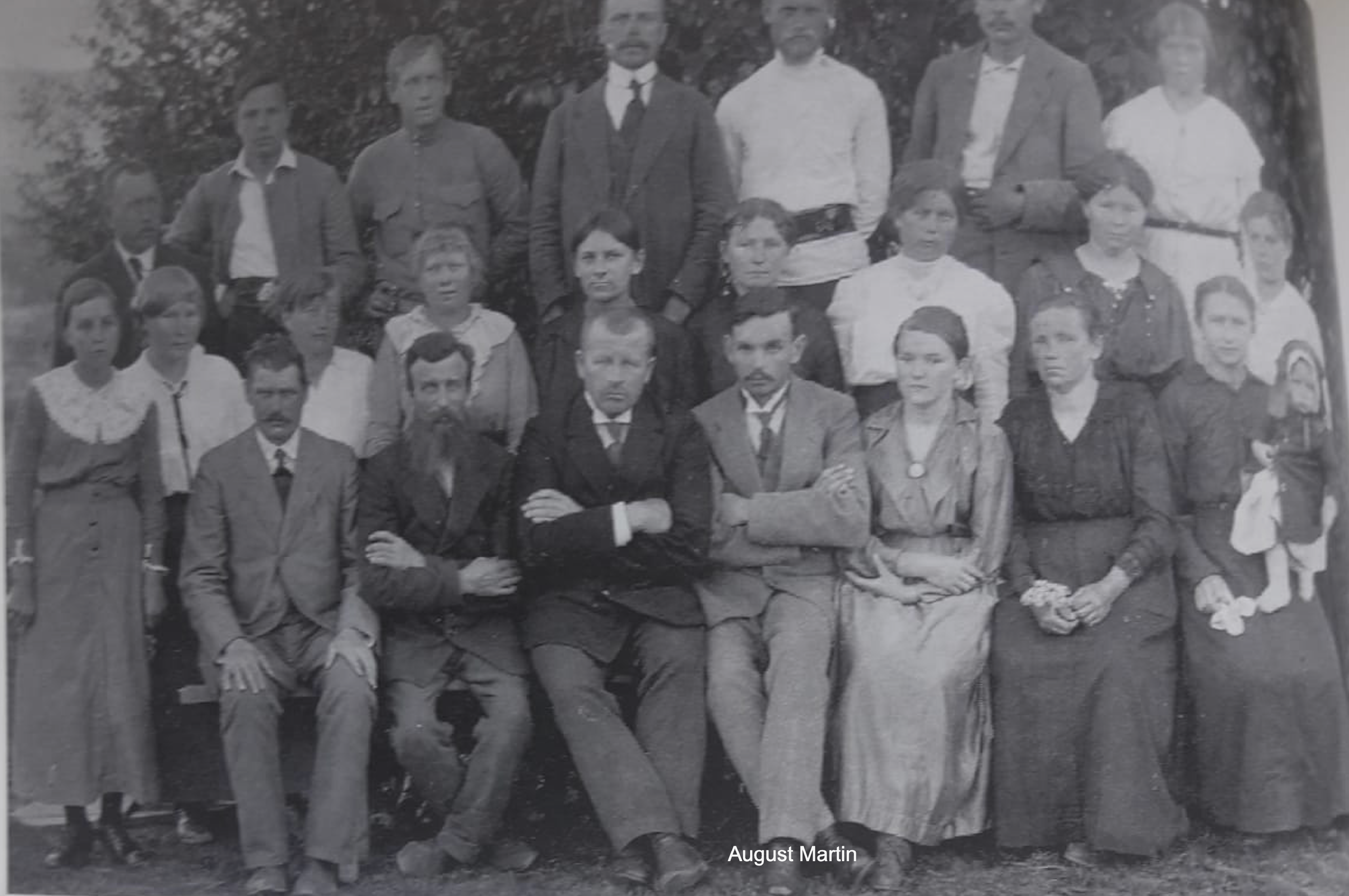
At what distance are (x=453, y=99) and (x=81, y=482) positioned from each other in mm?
1870

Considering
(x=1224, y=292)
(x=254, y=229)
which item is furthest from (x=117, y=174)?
(x=1224, y=292)

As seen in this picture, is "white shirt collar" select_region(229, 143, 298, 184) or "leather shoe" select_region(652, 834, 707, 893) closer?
"leather shoe" select_region(652, 834, 707, 893)

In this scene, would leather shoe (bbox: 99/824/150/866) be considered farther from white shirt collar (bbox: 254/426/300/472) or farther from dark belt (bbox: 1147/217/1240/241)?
dark belt (bbox: 1147/217/1240/241)

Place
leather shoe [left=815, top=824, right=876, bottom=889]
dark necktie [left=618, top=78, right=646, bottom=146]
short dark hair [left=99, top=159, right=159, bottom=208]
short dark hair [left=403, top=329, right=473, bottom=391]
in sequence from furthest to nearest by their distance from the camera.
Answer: short dark hair [left=99, top=159, right=159, bottom=208] → dark necktie [left=618, top=78, right=646, bottom=146] → short dark hair [left=403, top=329, right=473, bottom=391] → leather shoe [left=815, top=824, right=876, bottom=889]

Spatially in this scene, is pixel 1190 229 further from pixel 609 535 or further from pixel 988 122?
pixel 609 535

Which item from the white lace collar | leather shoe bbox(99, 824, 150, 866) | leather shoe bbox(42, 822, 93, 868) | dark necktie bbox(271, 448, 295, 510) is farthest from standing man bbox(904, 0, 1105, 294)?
leather shoe bbox(42, 822, 93, 868)

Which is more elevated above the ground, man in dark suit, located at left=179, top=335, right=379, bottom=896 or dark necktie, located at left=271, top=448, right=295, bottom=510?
dark necktie, located at left=271, top=448, right=295, bottom=510

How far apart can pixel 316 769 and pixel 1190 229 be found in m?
3.49

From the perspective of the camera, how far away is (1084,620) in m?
5.98

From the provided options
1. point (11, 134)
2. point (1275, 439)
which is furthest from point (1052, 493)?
point (11, 134)

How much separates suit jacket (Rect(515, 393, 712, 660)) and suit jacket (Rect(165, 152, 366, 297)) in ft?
3.29

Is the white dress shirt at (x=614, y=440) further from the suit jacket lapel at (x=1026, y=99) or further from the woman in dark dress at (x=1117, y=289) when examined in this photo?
the suit jacket lapel at (x=1026, y=99)

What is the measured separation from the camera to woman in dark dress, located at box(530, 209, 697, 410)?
20.2ft

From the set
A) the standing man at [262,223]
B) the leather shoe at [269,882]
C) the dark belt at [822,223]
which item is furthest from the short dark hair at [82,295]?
the dark belt at [822,223]
